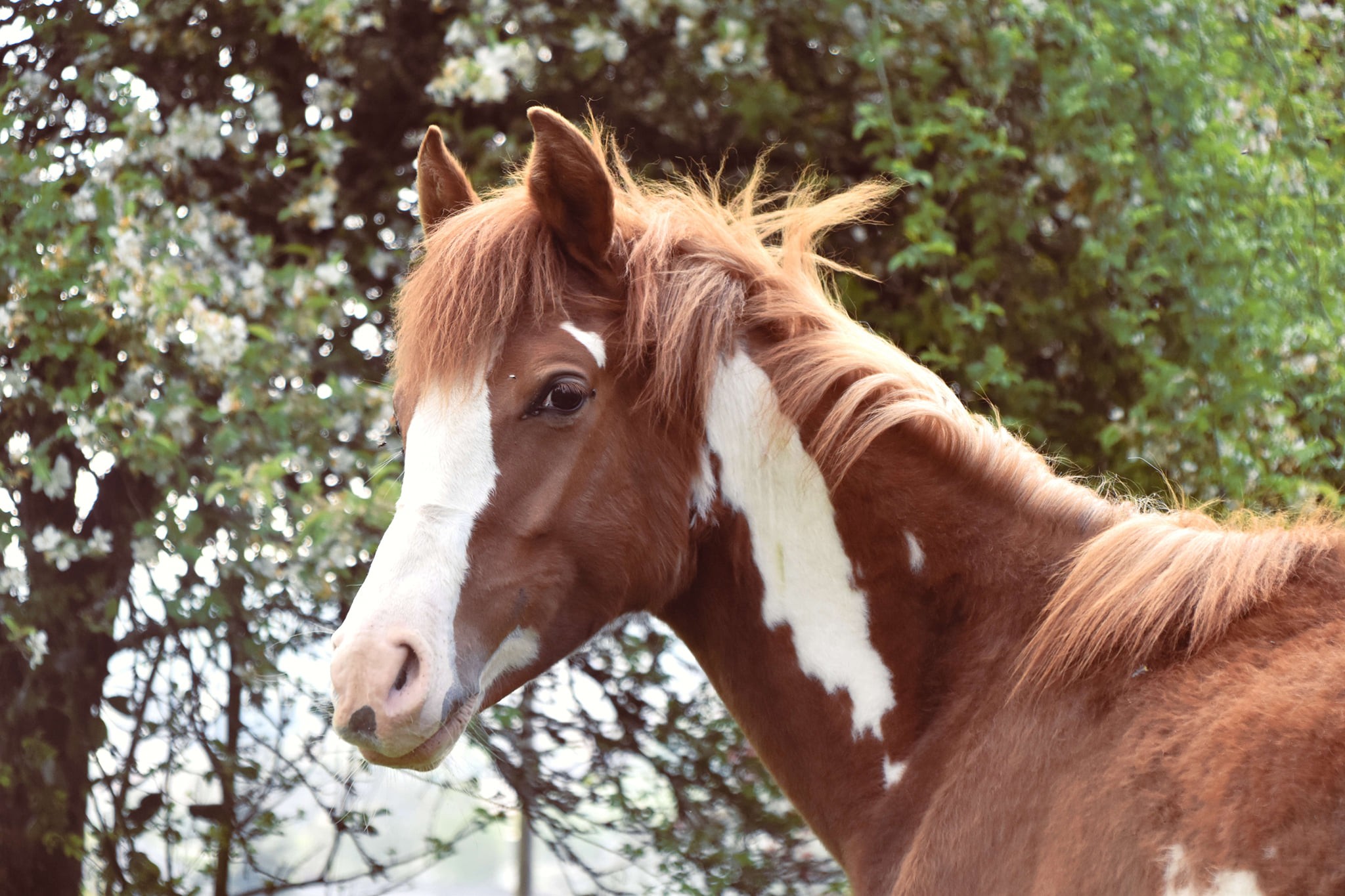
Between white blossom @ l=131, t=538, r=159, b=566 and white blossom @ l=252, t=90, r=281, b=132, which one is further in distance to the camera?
white blossom @ l=252, t=90, r=281, b=132

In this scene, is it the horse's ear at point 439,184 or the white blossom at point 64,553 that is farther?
the white blossom at point 64,553

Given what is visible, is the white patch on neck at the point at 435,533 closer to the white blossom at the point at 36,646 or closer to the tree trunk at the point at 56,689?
the tree trunk at the point at 56,689

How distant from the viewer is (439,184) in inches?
69.1

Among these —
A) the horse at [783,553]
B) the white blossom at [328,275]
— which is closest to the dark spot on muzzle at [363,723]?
the horse at [783,553]

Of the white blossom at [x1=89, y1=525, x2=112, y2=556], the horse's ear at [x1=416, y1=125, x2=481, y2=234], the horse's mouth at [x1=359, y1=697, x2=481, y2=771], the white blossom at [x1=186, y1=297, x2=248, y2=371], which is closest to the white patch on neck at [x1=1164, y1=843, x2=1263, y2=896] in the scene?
the horse's mouth at [x1=359, y1=697, x2=481, y2=771]

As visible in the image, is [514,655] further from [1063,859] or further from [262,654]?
[262,654]

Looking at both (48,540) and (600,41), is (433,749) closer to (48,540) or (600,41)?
(48,540)

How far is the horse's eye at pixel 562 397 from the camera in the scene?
1385 mm

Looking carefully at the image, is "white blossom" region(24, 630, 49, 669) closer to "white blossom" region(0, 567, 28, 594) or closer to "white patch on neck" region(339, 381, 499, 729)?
"white blossom" region(0, 567, 28, 594)

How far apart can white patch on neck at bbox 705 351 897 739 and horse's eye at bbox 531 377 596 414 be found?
0.59 feet

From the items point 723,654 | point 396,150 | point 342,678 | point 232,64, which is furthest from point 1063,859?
point 232,64

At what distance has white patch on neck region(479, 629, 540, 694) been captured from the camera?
4.47 feet

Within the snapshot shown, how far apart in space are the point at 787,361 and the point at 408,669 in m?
0.62

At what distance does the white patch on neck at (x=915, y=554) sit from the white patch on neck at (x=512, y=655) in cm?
50
